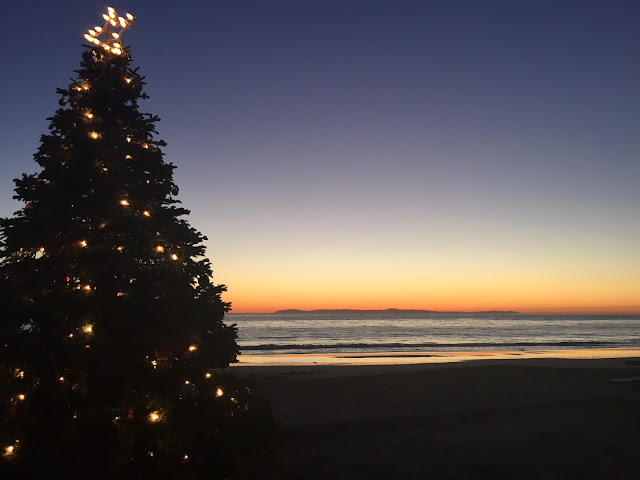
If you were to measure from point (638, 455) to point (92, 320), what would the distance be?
9920 millimetres

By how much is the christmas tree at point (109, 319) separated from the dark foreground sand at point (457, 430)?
108 inches

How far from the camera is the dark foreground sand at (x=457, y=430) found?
25.4ft

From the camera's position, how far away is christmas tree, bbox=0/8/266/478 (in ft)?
17.1

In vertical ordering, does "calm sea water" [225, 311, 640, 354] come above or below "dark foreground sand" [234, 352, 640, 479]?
below

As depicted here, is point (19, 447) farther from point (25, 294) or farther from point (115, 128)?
point (115, 128)

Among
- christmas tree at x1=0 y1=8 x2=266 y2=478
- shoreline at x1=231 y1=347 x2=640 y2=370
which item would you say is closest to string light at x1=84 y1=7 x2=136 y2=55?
christmas tree at x1=0 y1=8 x2=266 y2=478

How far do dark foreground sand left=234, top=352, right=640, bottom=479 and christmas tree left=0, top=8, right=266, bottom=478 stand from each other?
2755 mm

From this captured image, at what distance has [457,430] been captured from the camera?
9.90 metres

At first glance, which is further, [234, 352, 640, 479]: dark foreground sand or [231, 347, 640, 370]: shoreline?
[231, 347, 640, 370]: shoreline

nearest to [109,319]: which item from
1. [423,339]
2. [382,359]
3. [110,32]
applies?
[110,32]

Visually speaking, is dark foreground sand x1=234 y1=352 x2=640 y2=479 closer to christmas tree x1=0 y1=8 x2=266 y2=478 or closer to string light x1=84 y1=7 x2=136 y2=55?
christmas tree x1=0 y1=8 x2=266 y2=478

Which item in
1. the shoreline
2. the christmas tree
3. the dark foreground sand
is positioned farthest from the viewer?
the shoreline

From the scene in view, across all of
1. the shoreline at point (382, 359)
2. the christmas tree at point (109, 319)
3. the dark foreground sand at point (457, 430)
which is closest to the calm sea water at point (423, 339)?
the shoreline at point (382, 359)

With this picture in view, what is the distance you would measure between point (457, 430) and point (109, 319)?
8.01 meters
